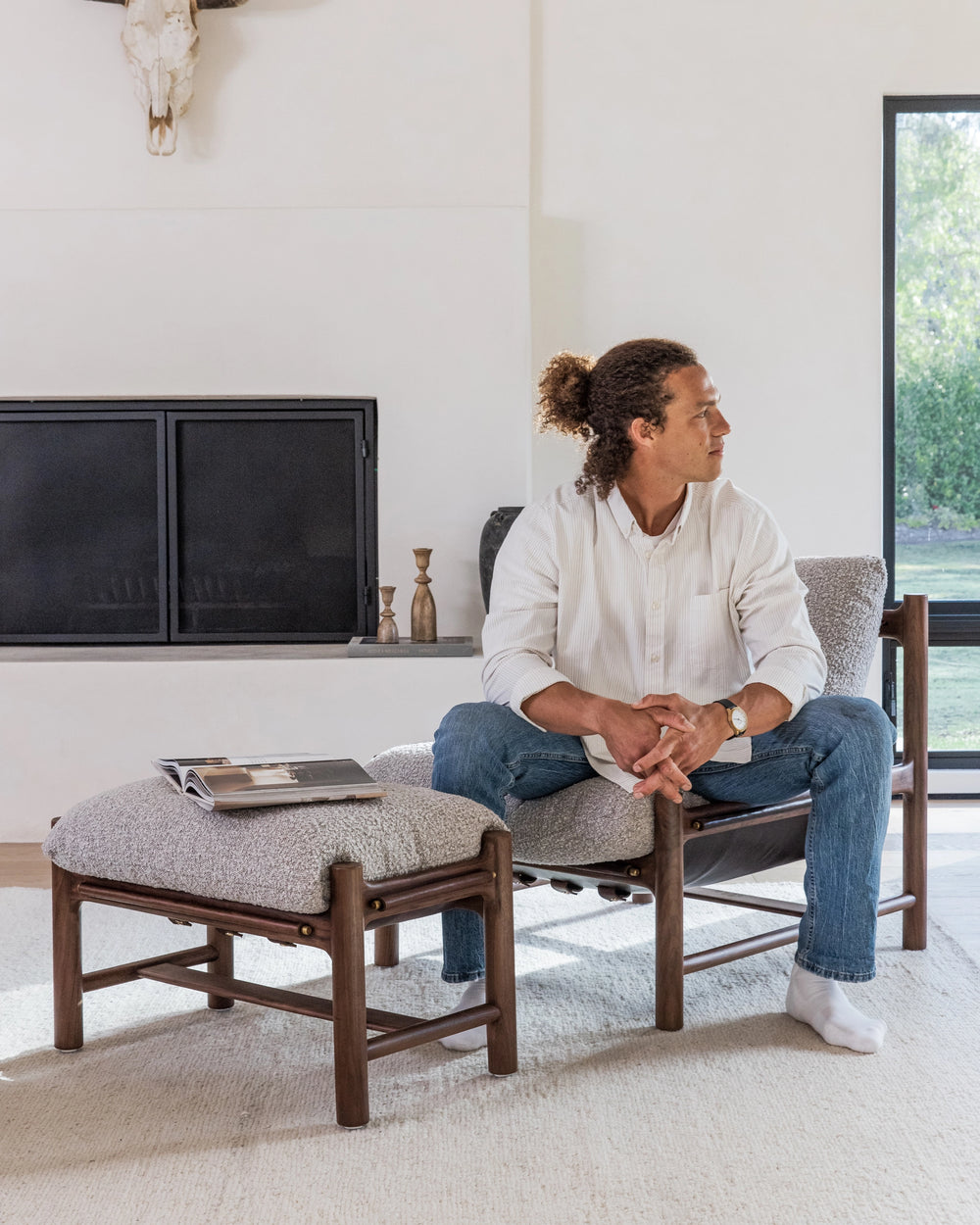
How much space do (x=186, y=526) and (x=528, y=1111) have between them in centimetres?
257

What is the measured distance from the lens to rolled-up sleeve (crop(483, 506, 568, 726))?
2182mm

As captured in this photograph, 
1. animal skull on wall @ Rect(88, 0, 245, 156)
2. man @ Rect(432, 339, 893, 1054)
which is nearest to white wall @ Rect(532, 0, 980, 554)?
animal skull on wall @ Rect(88, 0, 245, 156)

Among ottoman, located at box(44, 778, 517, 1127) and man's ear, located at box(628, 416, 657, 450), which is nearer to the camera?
ottoman, located at box(44, 778, 517, 1127)

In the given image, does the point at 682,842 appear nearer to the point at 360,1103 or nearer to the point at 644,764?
Answer: the point at 644,764

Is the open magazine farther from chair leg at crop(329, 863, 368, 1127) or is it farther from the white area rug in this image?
the white area rug

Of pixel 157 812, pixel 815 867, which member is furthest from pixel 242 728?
pixel 815 867

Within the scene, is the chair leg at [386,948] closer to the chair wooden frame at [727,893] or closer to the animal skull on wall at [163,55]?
the chair wooden frame at [727,893]

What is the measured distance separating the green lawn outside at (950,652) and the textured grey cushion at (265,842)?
2.61 metres

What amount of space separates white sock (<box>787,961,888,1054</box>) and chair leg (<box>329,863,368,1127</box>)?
29.9 inches

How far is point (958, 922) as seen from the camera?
2.67m

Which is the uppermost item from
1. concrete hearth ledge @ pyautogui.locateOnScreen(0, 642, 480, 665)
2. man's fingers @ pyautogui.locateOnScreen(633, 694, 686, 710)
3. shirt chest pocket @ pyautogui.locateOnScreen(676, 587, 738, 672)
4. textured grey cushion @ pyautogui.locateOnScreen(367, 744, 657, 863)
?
shirt chest pocket @ pyautogui.locateOnScreen(676, 587, 738, 672)

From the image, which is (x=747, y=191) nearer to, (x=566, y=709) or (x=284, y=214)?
(x=284, y=214)

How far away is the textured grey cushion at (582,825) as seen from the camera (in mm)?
2010

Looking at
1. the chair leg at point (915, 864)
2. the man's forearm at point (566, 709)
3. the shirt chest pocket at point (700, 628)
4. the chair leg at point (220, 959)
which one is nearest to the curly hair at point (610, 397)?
the shirt chest pocket at point (700, 628)
